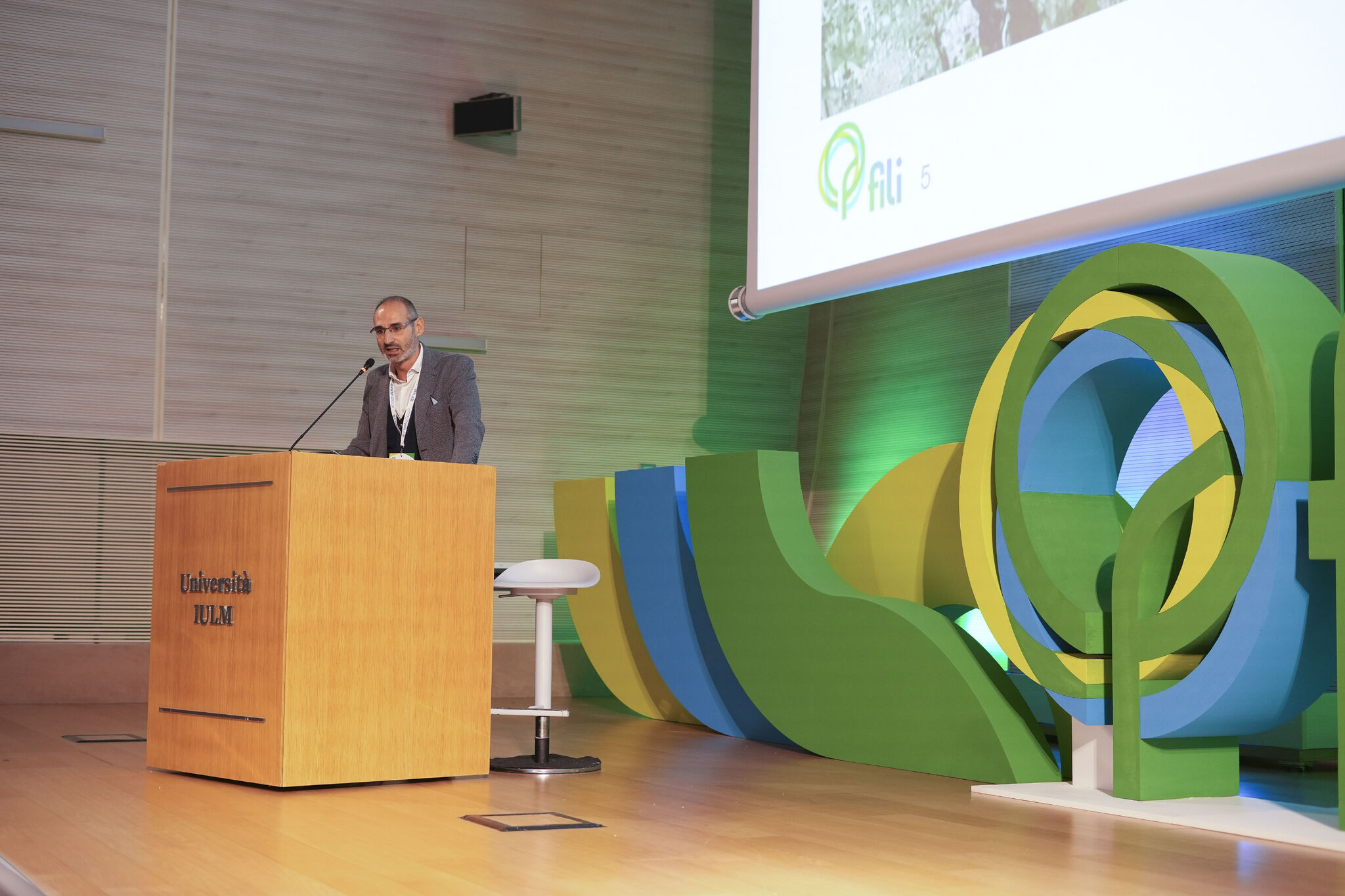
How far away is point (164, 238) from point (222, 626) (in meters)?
3.07

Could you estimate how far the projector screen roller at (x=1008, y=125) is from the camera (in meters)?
3.24

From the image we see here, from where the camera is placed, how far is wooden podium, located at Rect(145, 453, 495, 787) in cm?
358

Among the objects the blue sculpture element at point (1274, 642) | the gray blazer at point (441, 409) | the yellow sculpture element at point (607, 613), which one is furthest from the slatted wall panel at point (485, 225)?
the blue sculpture element at point (1274, 642)

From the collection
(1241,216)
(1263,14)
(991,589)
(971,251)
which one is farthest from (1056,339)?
(1241,216)

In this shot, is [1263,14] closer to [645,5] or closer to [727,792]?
[727,792]

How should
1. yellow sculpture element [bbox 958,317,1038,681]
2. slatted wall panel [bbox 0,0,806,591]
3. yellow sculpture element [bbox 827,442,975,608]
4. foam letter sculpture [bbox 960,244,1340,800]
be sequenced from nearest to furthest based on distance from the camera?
foam letter sculpture [bbox 960,244,1340,800] < yellow sculpture element [bbox 958,317,1038,681] < yellow sculpture element [bbox 827,442,975,608] < slatted wall panel [bbox 0,0,806,591]

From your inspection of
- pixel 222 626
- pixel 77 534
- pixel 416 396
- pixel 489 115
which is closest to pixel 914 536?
pixel 416 396

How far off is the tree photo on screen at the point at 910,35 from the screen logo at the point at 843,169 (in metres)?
0.10

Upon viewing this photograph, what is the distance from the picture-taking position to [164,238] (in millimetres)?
6297

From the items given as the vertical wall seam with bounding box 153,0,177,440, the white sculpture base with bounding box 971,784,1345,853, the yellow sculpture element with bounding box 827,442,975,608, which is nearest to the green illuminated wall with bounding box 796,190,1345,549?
the yellow sculpture element with bounding box 827,442,975,608

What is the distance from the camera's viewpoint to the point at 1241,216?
190 inches

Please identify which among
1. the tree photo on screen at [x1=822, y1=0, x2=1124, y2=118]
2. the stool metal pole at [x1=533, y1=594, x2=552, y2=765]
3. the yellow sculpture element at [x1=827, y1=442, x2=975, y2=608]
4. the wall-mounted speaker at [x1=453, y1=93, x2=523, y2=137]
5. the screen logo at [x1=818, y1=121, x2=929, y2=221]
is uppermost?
the wall-mounted speaker at [x1=453, y1=93, x2=523, y2=137]

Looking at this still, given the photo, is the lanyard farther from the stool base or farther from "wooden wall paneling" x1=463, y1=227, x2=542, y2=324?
"wooden wall paneling" x1=463, y1=227, x2=542, y2=324

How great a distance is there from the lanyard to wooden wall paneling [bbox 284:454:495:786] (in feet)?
1.93
